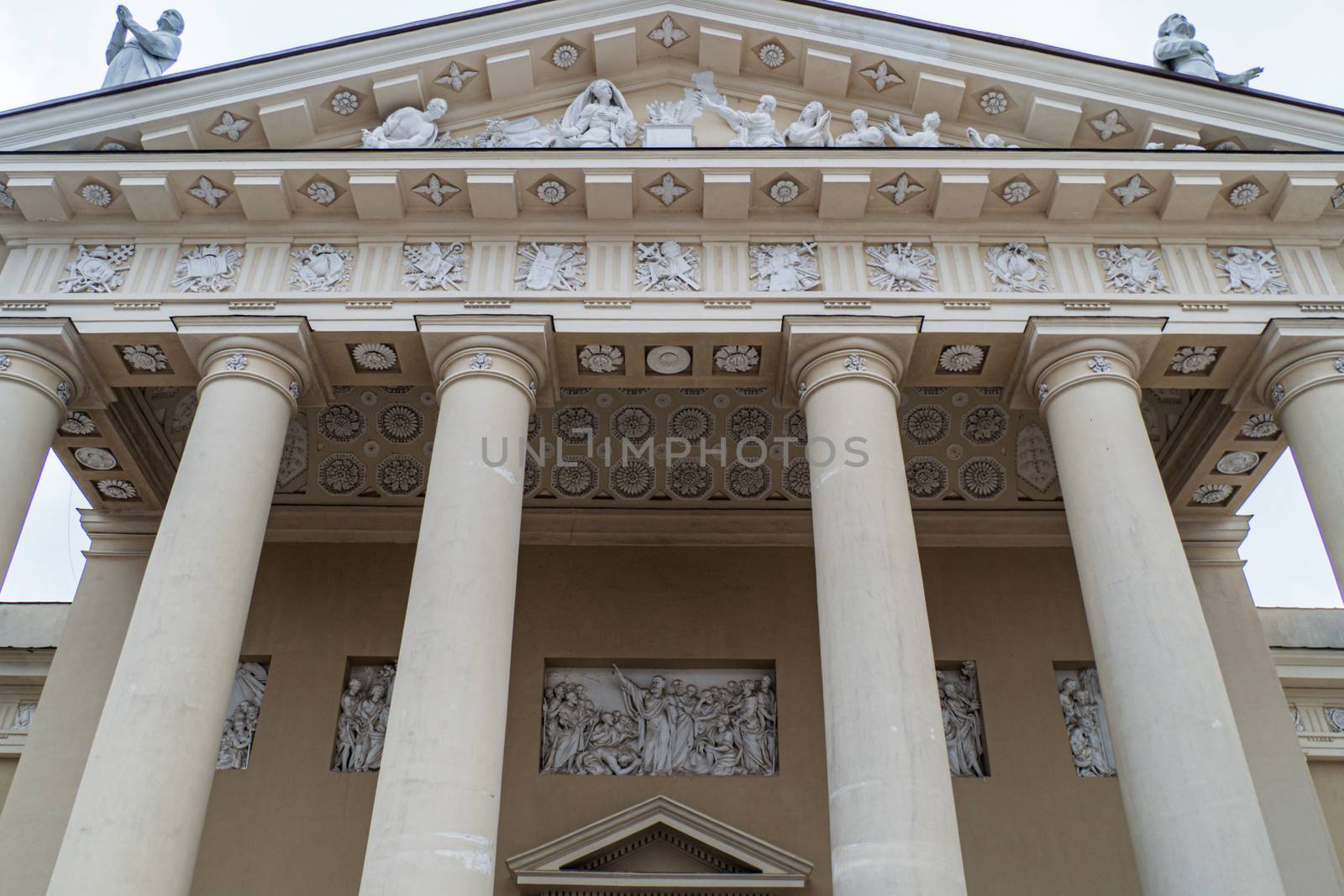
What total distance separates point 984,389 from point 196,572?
9397 millimetres

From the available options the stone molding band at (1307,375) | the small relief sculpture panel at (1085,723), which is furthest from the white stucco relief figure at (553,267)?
the small relief sculpture panel at (1085,723)

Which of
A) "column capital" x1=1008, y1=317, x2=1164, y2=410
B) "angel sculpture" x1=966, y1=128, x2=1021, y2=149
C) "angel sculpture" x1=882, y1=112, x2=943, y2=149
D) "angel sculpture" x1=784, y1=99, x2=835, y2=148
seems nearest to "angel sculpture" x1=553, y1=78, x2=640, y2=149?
"angel sculpture" x1=784, y1=99, x2=835, y2=148

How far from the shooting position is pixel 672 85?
12.9 metres

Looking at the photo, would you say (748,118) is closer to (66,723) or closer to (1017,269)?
(1017,269)

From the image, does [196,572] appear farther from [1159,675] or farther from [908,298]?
[1159,675]

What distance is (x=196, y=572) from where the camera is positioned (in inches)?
374

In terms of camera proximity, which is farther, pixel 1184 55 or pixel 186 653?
pixel 1184 55

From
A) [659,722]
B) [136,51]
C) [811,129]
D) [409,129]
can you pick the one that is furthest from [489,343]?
[136,51]

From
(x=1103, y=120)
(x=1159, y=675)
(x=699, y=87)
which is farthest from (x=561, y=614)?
(x=1103, y=120)

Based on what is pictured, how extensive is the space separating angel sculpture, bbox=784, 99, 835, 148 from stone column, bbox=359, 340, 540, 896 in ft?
12.3

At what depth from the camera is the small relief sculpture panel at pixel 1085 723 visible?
1355 cm

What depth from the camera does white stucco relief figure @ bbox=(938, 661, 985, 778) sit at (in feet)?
44.4

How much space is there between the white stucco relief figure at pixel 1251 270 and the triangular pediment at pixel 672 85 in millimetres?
1167

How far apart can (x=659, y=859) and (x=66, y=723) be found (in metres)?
6.82
